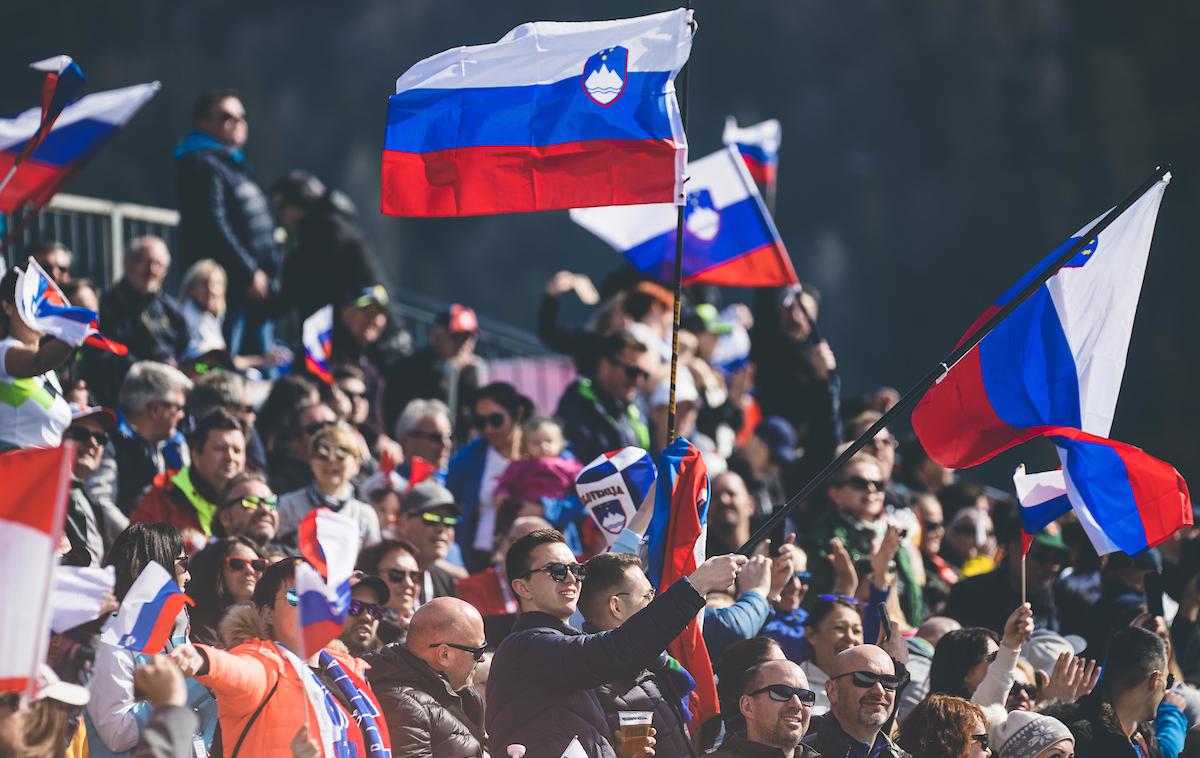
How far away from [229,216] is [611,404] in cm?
291

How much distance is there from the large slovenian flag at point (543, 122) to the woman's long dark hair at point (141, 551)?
1.78 metres

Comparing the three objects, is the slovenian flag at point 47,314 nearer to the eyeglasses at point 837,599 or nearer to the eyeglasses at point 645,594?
the eyeglasses at point 645,594

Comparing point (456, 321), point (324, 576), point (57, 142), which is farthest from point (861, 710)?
point (456, 321)

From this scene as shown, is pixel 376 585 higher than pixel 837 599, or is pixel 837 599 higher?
pixel 376 585

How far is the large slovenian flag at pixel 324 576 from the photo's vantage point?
15.9 feet

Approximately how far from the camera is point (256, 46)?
18703mm

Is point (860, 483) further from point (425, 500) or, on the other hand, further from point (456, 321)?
point (456, 321)

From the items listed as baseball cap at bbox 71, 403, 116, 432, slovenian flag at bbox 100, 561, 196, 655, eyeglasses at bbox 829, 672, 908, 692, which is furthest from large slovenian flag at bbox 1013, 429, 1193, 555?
baseball cap at bbox 71, 403, 116, 432

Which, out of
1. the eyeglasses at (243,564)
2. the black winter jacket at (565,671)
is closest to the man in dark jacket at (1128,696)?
the black winter jacket at (565,671)

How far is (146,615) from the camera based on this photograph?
4.81 meters

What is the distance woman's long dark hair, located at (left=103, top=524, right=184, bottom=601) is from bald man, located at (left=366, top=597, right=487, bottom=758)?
Result: 0.77m

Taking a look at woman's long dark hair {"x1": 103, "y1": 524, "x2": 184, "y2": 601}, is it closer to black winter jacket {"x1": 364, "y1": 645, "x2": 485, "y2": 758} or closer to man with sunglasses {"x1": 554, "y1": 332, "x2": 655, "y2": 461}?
black winter jacket {"x1": 364, "y1": 645, "x2": 485, "y2": 758}

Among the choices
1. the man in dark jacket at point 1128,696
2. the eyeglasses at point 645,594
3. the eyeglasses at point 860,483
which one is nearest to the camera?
the eyeglasses at point 645,594

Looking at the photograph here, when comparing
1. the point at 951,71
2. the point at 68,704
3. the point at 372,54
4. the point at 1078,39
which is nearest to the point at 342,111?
the point at 372,54
